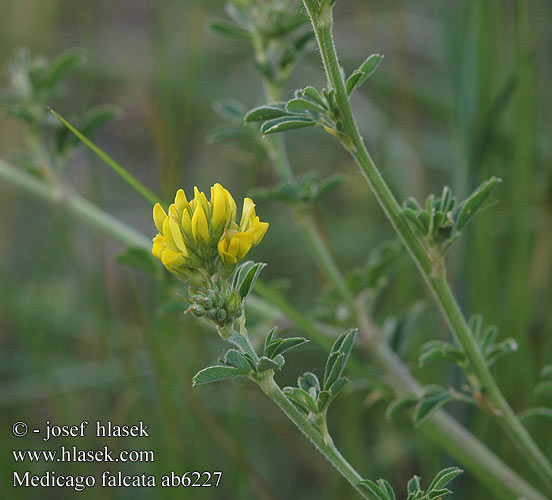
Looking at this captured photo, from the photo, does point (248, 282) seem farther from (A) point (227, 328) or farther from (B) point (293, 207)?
(B) point (293, 207)

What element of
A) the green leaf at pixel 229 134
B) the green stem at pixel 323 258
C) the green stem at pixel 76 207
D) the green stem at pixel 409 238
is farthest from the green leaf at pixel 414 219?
the green stem at pixel 76 207

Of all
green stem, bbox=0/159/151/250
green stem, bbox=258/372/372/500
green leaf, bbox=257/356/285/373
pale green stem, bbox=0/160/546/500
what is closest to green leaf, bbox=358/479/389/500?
green stem, bbox=258/372/372/500

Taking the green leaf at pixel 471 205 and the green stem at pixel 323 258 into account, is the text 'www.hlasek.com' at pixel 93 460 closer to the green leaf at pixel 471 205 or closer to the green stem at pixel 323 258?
the green stem at pixel 323 258

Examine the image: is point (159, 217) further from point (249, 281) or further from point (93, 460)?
point (93, 460)

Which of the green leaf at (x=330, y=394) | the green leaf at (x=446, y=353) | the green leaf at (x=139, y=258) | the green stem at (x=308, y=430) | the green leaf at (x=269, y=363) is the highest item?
the green leaf at (x=139, y=258)

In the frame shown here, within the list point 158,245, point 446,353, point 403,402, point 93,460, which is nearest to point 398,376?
point 403,402

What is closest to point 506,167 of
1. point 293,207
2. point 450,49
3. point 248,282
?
point 450,49
